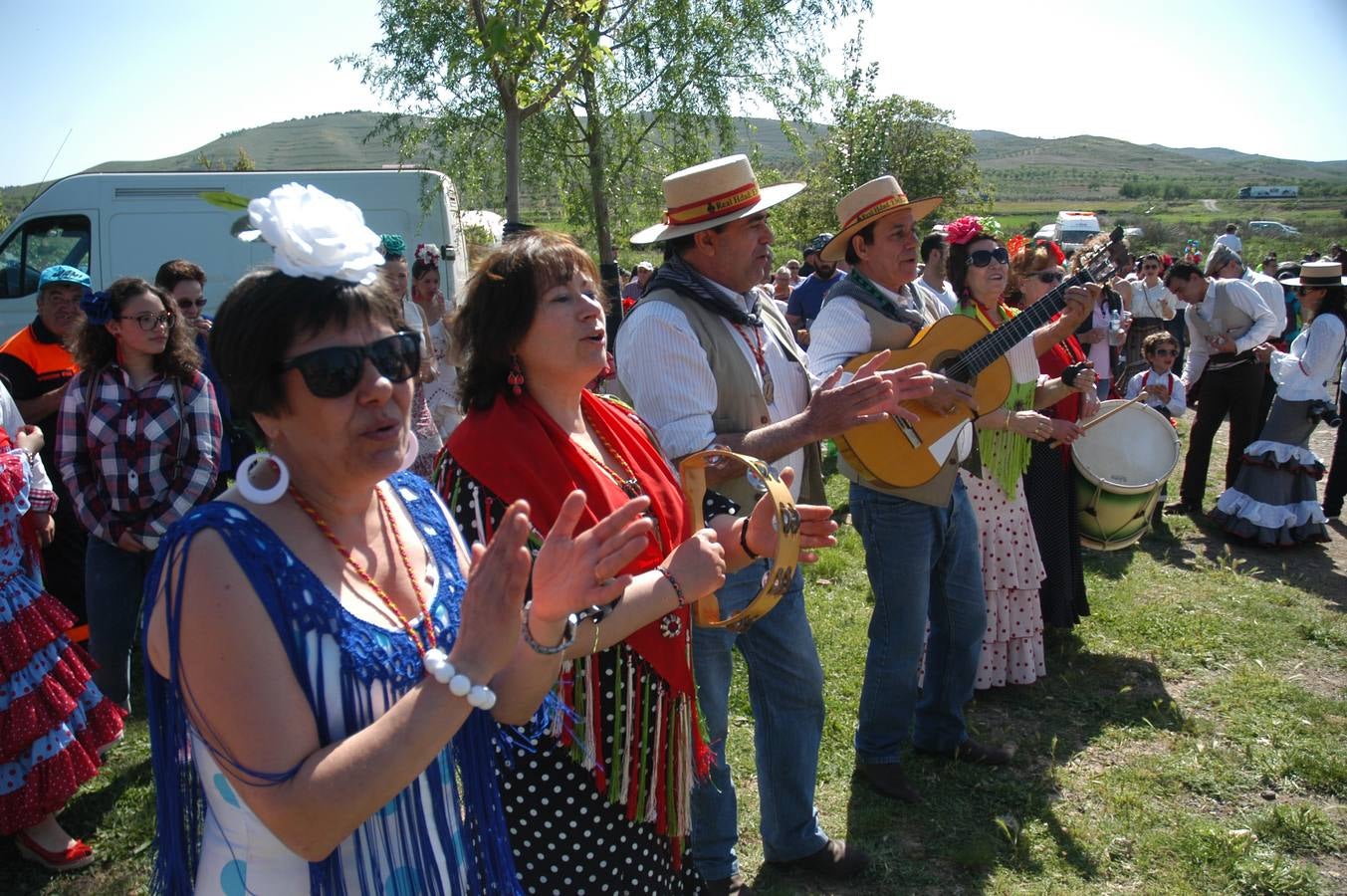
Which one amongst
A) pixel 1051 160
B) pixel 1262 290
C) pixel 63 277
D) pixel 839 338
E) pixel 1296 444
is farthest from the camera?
pixel 1051 160

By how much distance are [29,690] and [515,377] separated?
2434 mm

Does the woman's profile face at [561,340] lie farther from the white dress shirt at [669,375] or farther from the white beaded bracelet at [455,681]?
the white beaded bracelet at [455,681]

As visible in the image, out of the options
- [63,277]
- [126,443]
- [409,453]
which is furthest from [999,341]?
[63,277]

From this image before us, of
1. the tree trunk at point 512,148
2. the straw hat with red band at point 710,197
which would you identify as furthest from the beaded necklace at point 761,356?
the tree trunk at point 512,148

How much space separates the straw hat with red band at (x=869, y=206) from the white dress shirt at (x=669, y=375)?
1061mm

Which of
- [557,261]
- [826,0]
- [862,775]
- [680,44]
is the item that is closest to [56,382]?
[557,261]

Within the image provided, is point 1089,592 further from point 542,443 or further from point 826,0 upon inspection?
point 826,0

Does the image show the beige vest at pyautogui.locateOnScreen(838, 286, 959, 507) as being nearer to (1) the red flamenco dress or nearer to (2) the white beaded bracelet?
(2) the white beaded bracelet

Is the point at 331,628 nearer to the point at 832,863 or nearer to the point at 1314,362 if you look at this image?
the point at 832,863

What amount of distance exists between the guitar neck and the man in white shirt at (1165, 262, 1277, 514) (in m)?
4.82

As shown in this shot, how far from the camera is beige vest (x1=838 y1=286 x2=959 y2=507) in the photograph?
3.56m

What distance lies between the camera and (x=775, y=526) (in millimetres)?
2248

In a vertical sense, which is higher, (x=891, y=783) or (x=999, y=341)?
(x=999, y=341)

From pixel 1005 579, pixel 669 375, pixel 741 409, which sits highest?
pixel 669 375
